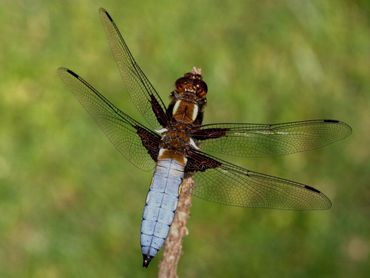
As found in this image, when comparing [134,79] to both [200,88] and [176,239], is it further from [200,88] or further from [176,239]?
[176,239]

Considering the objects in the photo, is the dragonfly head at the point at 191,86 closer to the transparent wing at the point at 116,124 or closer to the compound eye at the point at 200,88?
the compound eye at the point at 200,88

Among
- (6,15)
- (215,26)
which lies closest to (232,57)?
(215,26)

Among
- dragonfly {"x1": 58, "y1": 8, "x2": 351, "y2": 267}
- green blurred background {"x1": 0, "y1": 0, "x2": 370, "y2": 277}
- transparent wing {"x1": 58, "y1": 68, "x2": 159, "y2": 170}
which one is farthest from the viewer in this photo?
green blurred background {"x1": 0, "y1": 0, "x2": 370, "y2": 277}

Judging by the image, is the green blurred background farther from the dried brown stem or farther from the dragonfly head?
the dried brown stem

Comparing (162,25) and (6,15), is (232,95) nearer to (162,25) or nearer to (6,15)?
(162,25)

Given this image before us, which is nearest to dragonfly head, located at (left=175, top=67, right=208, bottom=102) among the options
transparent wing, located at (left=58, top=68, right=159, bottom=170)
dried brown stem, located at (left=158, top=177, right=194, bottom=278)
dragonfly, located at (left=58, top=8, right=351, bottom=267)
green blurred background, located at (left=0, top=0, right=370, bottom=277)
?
dragonfly, located at (left=58, top=8, right=351, bottom=267)

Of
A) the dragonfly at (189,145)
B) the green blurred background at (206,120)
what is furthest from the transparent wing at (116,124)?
the green blurred background at (206,120)

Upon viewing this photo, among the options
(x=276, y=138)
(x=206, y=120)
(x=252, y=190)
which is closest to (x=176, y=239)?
(x=252, y=190)
